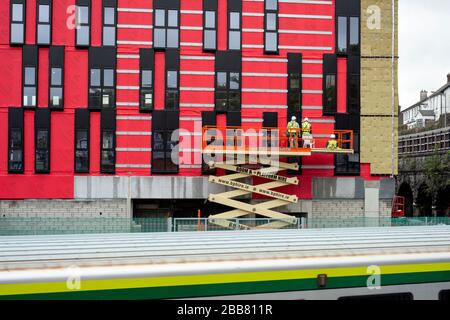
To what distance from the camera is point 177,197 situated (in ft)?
64.4

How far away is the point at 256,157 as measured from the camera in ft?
62.7

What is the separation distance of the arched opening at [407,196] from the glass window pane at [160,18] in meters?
27.6

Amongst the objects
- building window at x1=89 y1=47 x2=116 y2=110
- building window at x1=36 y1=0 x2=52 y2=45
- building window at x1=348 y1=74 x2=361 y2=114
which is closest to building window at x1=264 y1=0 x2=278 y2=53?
building window at x1=348 y1=74 x2=361 y2=114

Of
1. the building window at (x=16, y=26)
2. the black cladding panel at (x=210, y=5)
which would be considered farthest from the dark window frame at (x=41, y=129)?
the black cladding panel at (x=210, y=5)

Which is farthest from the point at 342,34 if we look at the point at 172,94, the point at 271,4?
the point at 172,94

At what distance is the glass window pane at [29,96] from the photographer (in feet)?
63.3

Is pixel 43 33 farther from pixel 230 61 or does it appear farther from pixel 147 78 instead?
pixel 230 61

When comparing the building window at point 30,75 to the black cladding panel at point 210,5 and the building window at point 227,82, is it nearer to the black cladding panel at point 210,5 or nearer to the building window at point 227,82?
the black cladding panel at point 210,5

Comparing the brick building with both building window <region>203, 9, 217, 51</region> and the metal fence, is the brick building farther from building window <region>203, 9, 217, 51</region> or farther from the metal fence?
the metal fence

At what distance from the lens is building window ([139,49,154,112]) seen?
1959cm

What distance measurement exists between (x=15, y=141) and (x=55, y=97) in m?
2.48

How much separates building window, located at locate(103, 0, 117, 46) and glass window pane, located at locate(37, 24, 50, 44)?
92.5 inches
